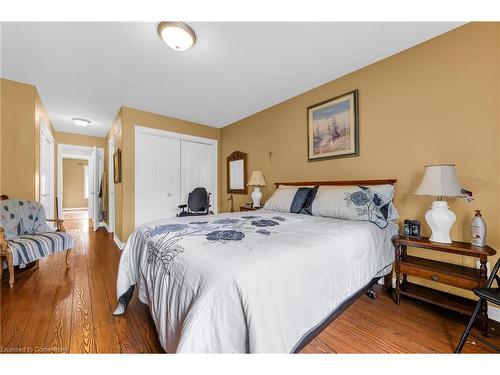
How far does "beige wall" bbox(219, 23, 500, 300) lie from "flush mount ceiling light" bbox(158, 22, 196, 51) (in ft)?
5.84

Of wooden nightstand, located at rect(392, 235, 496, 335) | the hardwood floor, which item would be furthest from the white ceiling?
the hardwood floor

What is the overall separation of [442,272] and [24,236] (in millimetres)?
4071

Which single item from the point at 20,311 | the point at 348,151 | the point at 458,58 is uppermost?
the point at 458,58

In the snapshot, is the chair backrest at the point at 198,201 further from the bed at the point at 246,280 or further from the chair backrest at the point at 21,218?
the bed at the point at 246,280

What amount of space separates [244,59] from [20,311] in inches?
119

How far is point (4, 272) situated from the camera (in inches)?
91.3

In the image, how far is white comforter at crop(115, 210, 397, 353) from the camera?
0.86 metres

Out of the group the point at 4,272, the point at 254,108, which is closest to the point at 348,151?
the point at 254,108

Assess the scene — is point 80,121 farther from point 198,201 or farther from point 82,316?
point 82,316

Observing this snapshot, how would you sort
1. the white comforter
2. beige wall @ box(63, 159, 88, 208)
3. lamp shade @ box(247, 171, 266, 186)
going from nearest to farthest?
the white comforter < lamp shade @ box(247, 171, 266, 186) < beige wall @ box(63, 159, 88, 208)

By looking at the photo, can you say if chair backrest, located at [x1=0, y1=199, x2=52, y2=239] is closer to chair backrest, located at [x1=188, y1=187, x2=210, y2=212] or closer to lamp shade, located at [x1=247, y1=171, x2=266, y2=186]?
chair backrest, located at [x1=188, y1=187, x2=210, y2=212]
